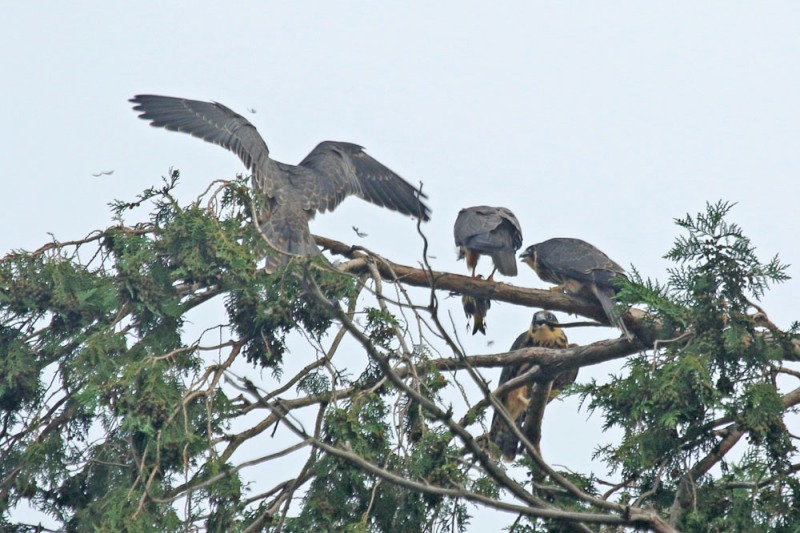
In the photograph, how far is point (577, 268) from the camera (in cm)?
695

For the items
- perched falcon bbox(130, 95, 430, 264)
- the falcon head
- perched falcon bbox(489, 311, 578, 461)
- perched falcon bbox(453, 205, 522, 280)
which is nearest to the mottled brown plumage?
perched falcon bbox(453, 205, 522, 280)

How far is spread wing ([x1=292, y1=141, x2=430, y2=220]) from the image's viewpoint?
8039mm

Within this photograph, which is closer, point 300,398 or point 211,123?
point 300,398

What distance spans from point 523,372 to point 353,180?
225cm

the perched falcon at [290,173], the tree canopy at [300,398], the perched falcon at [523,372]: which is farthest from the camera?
the perched falcon at [523,372]

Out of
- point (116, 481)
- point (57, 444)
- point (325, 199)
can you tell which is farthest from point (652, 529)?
point (325, 199)

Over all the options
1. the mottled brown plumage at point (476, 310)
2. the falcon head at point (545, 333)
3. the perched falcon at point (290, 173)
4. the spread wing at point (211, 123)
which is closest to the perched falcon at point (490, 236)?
the mottled brown plumage at point (476, 310)

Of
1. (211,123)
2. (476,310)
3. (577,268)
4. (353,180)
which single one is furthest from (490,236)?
(211,123)

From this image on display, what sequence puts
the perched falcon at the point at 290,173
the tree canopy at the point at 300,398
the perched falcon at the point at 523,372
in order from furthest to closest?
the perched falcon at the point at 523,372 → the perched falcon at the point at 290,173 → the tree canopy at the point at 300,398

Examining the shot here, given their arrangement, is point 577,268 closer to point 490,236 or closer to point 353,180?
point 490,236

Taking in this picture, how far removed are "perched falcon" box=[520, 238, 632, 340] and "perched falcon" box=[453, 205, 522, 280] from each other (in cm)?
26

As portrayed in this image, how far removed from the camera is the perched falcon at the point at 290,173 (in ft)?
23.6

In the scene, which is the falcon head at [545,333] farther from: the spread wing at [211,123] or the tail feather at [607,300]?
the spread wing at [211,123]

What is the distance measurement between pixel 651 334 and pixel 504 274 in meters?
1.37
